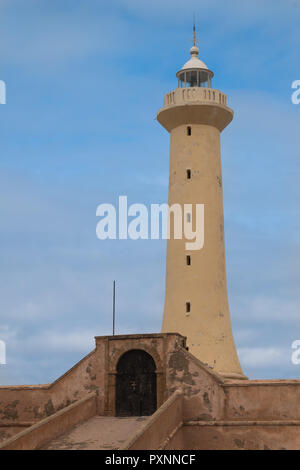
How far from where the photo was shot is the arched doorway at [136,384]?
1121 inches

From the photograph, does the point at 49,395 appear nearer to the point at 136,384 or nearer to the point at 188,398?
the point at 136,384

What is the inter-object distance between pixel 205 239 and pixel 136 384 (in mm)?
10592

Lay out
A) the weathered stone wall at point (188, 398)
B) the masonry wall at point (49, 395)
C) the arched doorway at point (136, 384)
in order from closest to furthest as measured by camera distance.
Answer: the weathered stone wall at point (188, 398) < the arched doorway at point (136, 384) < the masonry wall at point (49, 395)

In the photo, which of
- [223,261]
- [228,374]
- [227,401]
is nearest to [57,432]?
[227,401]

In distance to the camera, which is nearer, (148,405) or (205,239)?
(148,405)

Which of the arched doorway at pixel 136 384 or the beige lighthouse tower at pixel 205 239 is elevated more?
the beige lighthouse tower at pixel 205 239

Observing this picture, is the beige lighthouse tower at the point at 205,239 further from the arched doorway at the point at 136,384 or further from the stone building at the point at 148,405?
the arched doorway at the point at 136,384

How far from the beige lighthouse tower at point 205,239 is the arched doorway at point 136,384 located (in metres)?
7.78

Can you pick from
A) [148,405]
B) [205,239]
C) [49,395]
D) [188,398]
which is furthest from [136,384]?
[205,239]

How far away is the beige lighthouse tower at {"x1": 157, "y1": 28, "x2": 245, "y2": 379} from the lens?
36.8 m

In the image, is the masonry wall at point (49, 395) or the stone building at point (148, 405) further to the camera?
the masonry wall at point (49, 395)

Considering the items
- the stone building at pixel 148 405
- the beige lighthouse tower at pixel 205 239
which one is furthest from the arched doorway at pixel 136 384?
the beige lighthouse tower at pixel 205 239

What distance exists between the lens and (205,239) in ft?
124

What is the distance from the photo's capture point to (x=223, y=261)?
38250 millimetres
